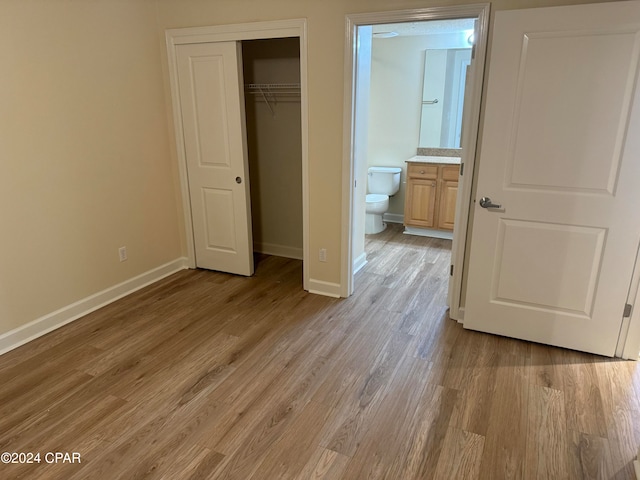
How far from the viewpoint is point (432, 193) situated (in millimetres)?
4996

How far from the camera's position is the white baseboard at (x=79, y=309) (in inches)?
108

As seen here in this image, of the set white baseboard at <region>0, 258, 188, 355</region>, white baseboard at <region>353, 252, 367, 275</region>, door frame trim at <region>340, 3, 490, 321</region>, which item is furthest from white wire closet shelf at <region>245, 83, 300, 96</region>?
white baseboard at <region>0, 258, 188, 355</region>

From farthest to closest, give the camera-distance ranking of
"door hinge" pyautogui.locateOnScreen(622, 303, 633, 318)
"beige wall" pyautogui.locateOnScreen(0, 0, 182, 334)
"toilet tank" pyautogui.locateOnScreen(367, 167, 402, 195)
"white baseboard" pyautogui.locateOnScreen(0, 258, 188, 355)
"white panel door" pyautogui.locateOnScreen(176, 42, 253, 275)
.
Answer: "toilet tank" pyautogui.locateOnScreen(367, 167, 402, 195) < "white panel door" pyautogui.locateOnScreen(176, 42, 253, 275) < "white baseboard" pyautogui.locateOnScreen(0, 258, 188, 355) < "beige wall" pyautogui.locateOnScreen(0, 0, 182, 334) < "door hinge" pyautogui.locateOnScreen(622, 303, 633, 318)

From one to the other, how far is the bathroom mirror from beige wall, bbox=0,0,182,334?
10.7 ft

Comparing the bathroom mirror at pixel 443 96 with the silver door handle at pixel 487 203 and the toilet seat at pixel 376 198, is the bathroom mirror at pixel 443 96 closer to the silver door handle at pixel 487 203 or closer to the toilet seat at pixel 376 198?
the toilet seat at pixel 376 198

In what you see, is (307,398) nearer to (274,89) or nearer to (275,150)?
(275,150)

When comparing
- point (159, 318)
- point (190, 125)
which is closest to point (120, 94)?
point (190, 125)

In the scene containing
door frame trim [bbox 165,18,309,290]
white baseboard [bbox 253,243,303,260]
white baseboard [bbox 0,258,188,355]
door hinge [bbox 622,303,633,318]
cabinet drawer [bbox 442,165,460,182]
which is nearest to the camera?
door hinge [bbox 622,303,633,318]

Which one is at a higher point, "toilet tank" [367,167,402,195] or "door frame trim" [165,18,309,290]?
"door frame trim" [165,18,309,290]

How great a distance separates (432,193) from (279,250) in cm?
198

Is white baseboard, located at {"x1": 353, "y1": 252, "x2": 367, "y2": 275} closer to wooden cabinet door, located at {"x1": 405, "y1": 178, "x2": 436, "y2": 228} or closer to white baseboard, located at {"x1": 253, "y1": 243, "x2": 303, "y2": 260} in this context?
white baseboard, located at {"x1": 253, "y1": 243, "x2": 303, "y2": 260}

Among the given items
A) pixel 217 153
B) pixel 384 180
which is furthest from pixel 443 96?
pixel 217 153

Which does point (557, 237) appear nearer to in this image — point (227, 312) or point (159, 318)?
point (227, 312)

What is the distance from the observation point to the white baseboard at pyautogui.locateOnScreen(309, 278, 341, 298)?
3486 millimetres
